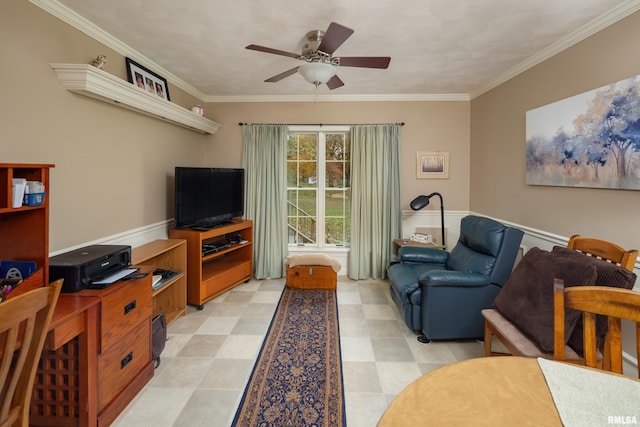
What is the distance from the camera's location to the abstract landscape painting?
1.99 metres

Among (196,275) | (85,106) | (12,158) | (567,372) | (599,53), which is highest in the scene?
(599,53)

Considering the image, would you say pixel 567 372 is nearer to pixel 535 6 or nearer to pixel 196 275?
pixel 535 6

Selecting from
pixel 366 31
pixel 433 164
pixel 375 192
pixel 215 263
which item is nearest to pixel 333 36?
pixel 366 31

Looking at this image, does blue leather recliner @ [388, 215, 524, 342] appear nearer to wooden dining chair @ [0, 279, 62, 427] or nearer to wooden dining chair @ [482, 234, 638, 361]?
wooden dining chair @ [482, 234, 638, 361]

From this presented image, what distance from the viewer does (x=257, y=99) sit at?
Answer: 428 cm

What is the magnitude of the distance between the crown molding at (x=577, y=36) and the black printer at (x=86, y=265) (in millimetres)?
3650

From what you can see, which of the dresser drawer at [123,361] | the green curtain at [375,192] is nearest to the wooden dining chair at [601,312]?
the dresser drawer at [123,361]

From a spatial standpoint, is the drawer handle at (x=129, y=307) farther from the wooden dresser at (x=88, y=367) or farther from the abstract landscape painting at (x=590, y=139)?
the abstract landscape painting at (x=590, y=139)

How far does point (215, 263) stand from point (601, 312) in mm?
3664

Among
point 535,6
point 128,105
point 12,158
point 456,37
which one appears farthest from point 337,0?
point 12,158

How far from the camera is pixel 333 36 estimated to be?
74.4 inches

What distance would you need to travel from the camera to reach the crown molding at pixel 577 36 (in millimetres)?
2037

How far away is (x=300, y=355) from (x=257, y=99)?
130 inches

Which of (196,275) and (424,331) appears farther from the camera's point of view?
(196,275)
